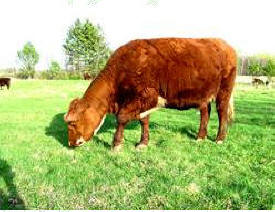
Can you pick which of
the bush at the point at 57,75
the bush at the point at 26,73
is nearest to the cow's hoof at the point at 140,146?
the bush at the point at 57,75

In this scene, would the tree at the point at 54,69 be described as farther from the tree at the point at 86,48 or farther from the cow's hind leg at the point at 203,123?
the cow's hind leg at the point at 203,123

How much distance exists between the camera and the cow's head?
8.62m

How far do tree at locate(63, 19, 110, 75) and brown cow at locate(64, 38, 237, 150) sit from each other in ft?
223

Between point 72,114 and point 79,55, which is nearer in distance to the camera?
point 72,114

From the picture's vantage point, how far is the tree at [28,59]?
257 ft

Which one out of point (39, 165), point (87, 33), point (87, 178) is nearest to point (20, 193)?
point (87, 178)

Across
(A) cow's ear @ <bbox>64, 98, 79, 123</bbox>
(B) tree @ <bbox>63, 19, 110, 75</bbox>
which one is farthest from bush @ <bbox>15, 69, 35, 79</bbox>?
(A) cow's ear @ <bbox>64, 98, 79, 123</bbox>

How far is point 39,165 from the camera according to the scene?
7734mm

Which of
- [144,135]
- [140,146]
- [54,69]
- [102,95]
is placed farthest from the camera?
[54,69]

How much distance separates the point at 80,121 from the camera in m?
8.64

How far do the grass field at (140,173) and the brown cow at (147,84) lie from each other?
663mm

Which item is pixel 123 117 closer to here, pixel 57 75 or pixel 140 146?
pixel 140 146

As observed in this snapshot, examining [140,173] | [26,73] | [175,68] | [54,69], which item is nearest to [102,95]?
[175,68]

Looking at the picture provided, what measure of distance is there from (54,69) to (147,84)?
70.6m
